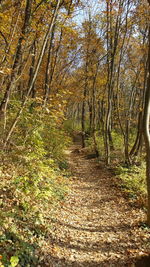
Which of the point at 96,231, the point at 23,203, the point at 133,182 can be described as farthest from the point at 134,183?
the point at 23,203

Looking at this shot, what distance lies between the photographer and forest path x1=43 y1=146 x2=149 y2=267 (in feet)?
13.3

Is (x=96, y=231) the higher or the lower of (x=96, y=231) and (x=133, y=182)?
the lower

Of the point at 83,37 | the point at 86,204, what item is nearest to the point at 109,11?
the point at 83,37

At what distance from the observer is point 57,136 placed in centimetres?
984

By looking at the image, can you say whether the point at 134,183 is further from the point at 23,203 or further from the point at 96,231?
the point at 23,203

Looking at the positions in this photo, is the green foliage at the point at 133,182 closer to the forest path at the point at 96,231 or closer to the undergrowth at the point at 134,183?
the undergrowth at the point at 134,183

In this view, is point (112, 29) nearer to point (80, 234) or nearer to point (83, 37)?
point (83, 37)

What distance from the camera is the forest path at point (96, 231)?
159 inches

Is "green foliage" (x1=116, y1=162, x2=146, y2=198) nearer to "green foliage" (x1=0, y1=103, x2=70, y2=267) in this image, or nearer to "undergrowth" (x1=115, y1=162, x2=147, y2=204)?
"undergrowth" (x1=115, y1=162, x2=147, y2=204)

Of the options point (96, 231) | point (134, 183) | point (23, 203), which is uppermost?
point (23, 203)

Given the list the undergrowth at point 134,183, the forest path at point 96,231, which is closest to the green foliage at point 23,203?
the forest path at point 96,231

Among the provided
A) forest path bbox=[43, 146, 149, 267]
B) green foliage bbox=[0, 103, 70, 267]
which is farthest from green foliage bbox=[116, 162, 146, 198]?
green foliage bbox=[0, 103, 70, 267]

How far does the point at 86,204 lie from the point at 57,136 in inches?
165

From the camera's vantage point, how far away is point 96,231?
5094 mm
